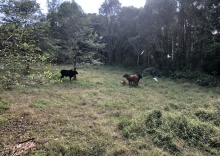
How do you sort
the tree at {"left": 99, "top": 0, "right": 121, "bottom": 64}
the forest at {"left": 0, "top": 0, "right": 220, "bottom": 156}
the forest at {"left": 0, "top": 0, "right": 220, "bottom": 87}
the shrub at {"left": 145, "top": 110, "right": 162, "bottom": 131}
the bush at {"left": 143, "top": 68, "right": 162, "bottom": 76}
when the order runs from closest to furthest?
the forest at {"left": 0, "top": 0, "right": 220, "bottom": 156}
the shrub at {"left": 145, "top": 110, "right": 162, "bottom": 131}
the forest at {"left": 0, "top": 0, "right": 220, "bottom": 87}
the bush at {"left": 143, "top": 68, "right": 162, "bottom": 76}
the tree at {"left": 99, "top": 0, "right": 121, "bottom": 64}

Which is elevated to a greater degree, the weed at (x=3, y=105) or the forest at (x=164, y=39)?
the forest at (x=164, y=39)

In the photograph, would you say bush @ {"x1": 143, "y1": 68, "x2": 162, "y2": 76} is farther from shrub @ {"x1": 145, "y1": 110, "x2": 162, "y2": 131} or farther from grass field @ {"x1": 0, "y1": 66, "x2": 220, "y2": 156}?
shrub @ {"x1": 145, "y1": 110, "x2": 162, "y2": 131}

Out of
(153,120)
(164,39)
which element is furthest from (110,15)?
(153,120)

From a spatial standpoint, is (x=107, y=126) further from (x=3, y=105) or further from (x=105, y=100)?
(x=3, y=105)

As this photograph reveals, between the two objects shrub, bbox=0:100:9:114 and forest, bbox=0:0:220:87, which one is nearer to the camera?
shrub, bbox=0:100:9:114

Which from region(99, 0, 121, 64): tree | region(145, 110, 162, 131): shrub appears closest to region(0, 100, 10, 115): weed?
region(145, 110, 162, 131): shrub

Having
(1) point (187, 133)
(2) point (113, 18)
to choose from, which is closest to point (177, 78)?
(1) point (187, 133)

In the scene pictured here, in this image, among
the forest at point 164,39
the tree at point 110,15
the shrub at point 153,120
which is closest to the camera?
the shrub at point 153,120

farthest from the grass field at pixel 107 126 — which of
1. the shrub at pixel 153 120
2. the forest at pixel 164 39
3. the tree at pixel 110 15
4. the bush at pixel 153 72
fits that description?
the tree at pixel 110 15

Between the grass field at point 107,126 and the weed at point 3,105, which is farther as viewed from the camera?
the weed at point 3,105

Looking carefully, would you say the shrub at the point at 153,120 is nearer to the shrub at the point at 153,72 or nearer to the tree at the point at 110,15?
the shrub at the point at 153,72

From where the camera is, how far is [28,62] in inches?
144

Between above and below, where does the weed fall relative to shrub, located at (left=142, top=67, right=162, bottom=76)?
below

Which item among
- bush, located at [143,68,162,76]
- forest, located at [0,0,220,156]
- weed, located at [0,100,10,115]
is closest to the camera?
forest, located at [0,0,220,156]
